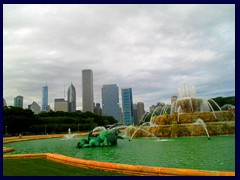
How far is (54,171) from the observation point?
28.5 ft

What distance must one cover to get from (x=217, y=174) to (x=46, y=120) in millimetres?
Answer: 57331

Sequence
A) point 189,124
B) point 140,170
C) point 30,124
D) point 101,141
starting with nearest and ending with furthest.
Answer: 1. point 140,170
2. point 101,141
3. point 189,124
4. point 30,124

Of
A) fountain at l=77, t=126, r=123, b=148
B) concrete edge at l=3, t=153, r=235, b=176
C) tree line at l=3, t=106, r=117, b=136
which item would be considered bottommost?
tree line at l=3, t=106, r=117, b=136

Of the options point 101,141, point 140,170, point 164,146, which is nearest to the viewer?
point 140,170

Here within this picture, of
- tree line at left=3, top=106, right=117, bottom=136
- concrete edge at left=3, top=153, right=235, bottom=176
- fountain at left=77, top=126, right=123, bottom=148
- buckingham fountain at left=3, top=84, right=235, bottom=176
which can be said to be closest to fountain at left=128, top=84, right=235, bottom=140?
buckingham fountain at left=3, top=84, right=235, bottom=176

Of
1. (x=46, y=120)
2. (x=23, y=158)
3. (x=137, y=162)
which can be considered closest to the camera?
(x=137, y=162)

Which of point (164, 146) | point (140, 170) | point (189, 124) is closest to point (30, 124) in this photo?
point (189, 124)

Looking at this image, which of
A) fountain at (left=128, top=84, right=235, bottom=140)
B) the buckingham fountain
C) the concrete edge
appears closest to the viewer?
the concrete edge

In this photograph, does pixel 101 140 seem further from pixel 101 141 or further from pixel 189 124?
pixel 189 124

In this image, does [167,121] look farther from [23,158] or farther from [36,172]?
[36,172]

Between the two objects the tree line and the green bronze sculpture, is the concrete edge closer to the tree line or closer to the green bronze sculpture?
the green bronze sculpture

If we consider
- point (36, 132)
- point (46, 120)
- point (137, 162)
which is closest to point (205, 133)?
point (137, 162)

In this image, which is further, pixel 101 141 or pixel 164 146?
pixel 101 141

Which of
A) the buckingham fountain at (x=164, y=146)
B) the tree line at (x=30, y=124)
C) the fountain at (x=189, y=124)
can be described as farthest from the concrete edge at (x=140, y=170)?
the tree line at (x=30, y=124)
